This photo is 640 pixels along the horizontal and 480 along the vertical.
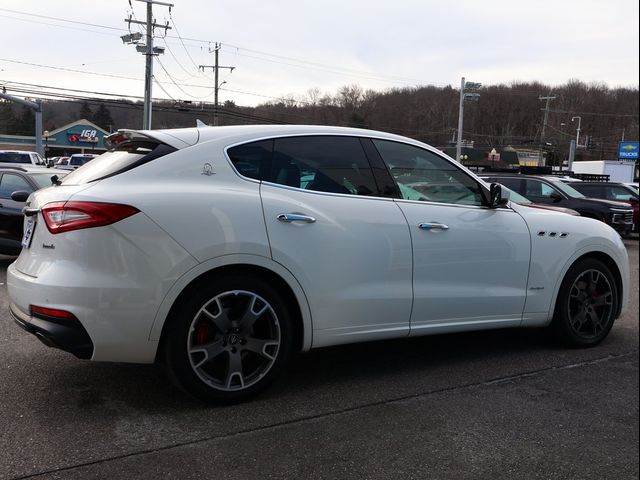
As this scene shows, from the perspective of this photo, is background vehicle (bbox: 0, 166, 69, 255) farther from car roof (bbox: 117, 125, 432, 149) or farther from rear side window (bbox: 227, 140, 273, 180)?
rear side window (bbox: 227, 140, 273, 180)

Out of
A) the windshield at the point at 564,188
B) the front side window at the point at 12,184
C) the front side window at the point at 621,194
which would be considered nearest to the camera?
the front side window at the point at 12,184

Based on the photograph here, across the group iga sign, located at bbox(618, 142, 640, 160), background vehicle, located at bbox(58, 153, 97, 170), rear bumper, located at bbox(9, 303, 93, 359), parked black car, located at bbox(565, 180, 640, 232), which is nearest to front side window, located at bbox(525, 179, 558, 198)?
iga sign, located at bbox(618, 142, 640, 160)

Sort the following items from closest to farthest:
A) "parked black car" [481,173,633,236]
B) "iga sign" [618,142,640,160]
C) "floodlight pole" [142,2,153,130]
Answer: "floodlight pole" [142,2,153,130]
"iga sign" [618,142,640,160]
"parked black car" [481,173,633,236]

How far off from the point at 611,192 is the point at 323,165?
48.5 ft

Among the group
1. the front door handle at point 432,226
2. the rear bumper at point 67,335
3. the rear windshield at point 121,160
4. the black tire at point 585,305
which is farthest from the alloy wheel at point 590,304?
the rear bumper at point 67,335

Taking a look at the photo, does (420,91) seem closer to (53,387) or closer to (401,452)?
(401,452)

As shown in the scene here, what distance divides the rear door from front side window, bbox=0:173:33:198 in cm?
570

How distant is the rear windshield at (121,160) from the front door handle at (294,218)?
2.43 ft

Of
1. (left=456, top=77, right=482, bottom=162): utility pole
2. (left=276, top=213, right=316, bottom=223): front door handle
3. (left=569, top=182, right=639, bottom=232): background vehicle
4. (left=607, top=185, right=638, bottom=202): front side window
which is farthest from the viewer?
(left=607, top=185, right=638, bottom=202): front side window

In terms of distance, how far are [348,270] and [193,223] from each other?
40.2 inches

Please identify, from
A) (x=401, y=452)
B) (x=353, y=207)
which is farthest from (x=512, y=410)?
(x=353, y=207)

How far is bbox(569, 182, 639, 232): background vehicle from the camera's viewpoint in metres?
15.7

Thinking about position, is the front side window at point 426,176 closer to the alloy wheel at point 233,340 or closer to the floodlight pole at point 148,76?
the alloy wheel at point 233,340

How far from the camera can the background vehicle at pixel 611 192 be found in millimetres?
15656
